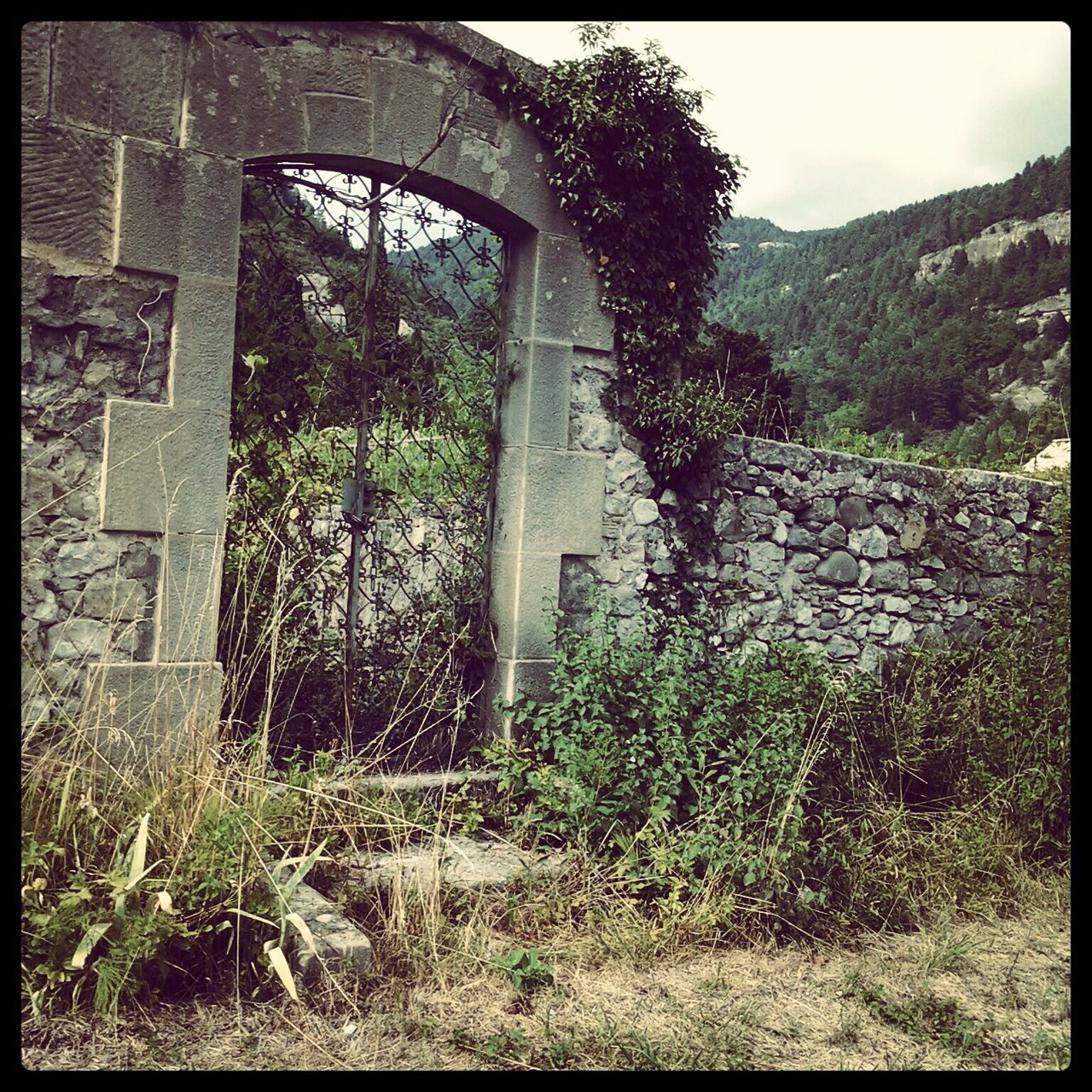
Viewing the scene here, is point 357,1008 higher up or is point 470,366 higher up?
point 470,366

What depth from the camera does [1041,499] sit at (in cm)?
673

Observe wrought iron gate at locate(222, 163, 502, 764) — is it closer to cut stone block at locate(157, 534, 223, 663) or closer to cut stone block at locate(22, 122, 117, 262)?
cut stone block at locate(157, 534, 223, 663)

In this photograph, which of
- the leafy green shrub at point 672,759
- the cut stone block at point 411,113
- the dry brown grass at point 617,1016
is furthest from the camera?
the cut stone block at point 411,113

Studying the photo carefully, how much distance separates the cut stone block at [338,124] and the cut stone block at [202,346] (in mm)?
758

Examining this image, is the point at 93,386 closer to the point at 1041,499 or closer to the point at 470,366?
the point at 470,366

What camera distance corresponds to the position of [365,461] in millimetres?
4555

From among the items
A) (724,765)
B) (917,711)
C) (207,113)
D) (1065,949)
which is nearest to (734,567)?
(917,711)

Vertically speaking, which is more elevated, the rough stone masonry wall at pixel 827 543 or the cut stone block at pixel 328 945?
the rough stone masonry wall at pixel 827 543

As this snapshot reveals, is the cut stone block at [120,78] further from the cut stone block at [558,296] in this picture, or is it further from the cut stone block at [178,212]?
the cut stone block at [558,296]

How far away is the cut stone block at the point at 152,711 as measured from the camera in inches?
143

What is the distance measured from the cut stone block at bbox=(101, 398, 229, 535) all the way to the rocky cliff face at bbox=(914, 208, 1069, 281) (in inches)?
690

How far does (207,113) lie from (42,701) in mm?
2316

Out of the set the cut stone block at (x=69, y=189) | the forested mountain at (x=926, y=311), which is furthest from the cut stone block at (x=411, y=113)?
the forested mountain at (x=926, y=311)

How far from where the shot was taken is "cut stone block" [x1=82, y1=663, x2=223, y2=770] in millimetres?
3641
